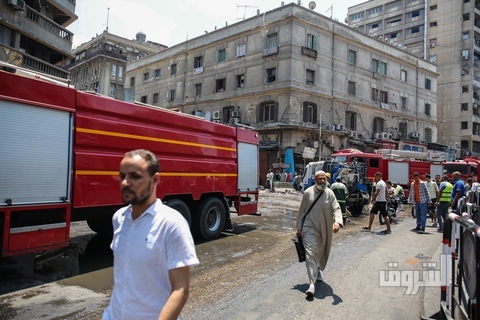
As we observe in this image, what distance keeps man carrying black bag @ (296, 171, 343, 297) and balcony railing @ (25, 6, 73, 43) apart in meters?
22.1

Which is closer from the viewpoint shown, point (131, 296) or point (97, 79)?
point (131, 296)

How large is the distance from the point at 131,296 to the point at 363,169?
16.2 meters

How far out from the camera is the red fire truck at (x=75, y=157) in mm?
4836

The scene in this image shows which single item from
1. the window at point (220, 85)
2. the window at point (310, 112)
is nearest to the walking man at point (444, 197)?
the window at point (310, 112)

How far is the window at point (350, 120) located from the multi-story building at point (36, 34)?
24125 millimetres

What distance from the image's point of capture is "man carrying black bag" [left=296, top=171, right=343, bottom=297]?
206 inches

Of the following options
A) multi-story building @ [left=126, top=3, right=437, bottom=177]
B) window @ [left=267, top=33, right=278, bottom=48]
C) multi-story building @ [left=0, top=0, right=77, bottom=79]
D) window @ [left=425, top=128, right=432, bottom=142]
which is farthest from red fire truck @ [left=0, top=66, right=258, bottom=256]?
window @ [left=425, top=128, right=432, bottom=142]

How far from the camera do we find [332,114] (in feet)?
105

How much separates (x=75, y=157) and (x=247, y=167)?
5.06m

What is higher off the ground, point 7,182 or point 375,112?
point 375,112

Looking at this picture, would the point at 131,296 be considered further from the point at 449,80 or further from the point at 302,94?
the point at 449,80

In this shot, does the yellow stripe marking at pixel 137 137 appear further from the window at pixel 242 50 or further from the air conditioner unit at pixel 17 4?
the window at pixel 242 50

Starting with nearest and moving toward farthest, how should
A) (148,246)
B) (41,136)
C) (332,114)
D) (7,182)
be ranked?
(148,246), (7,182), (41,136), (332,114)

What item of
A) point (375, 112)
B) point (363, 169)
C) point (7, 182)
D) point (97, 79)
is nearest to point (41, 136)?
point (7, 182)
